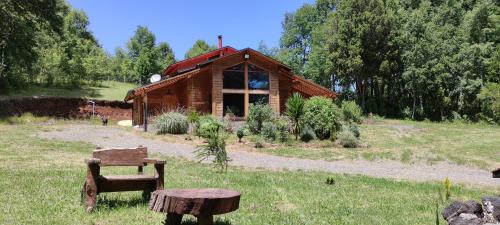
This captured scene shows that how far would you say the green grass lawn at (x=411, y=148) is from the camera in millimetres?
17375

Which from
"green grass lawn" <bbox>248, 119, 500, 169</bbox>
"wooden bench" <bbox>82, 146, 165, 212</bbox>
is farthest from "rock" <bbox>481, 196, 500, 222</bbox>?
"green grass lawn" <bbox>248, 119, 500, 169</bbox>

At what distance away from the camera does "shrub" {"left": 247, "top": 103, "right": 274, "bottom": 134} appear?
22.5m

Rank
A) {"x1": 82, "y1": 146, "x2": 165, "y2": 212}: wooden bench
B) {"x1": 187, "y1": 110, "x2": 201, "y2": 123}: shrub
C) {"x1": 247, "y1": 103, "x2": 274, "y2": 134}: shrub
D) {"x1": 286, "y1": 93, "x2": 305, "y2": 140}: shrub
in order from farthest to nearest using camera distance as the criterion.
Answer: {"x1": 187, "y1": 110, "x2": 201, "y2": 123}: shrub < {"x1": 247, "y1": 103, "x2": 274, "y2": 134}: shrub < {"x1": 286, "y1": 93, "x2": 305, "y2": 140}: shrub < {"x1": 82, "y1": 146, "x2": 165, "y2": 212}: wooden bench

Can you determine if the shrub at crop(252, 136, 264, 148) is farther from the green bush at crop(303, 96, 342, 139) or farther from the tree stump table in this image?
the tree stump table

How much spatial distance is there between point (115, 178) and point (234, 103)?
23443 mm

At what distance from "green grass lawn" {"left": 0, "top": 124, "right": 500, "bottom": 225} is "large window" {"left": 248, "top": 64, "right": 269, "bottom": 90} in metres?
18.4

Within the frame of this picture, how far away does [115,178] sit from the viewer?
6129 millimetres

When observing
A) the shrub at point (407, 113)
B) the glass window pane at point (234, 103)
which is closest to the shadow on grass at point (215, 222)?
the glass window pane at point (234, 103)

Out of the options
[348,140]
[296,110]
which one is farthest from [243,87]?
[348,140]

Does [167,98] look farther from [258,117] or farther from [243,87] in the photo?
[258,117]

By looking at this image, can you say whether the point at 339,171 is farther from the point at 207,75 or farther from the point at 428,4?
the point at 428,4

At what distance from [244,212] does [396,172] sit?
8635 millimetres

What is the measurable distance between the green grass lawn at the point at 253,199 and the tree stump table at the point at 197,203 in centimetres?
98

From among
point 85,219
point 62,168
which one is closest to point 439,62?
point 62,168
